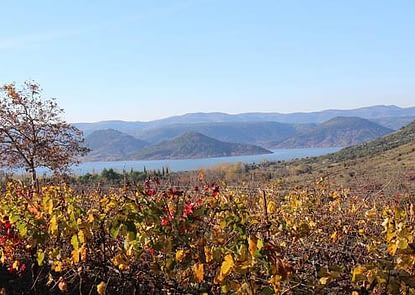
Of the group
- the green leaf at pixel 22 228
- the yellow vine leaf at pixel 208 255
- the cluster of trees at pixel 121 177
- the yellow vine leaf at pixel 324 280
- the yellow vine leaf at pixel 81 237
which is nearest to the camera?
the yellow vine leaf at pixel 324 280

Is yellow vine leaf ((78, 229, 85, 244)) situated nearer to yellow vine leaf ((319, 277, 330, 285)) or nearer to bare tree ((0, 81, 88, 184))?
yellow vine leaf ((319, 277, 330, 285))

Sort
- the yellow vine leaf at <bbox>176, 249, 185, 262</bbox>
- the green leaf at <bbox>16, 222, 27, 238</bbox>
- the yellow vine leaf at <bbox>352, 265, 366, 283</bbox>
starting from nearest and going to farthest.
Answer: the yellow vine leaf at <bbox>352, 265, 366, 283</bbox> → the yellow vine leaf at <bbox>176, 249, 185, 262</bbox> → the green leaf at <bbox>16, 222, 27, 238</bbox>

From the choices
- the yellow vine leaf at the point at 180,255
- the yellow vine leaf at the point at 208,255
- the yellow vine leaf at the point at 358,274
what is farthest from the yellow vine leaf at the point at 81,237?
the yellow vine leaf at the point at 358,274

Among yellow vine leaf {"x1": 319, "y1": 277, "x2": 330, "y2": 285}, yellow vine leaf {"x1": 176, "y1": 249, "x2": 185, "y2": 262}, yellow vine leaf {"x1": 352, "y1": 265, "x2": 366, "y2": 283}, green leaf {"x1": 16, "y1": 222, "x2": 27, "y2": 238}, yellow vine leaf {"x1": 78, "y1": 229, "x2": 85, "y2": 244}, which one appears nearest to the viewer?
yellow vine leaf {"x1": 352, "y1": 265, "x2": 366, "y2": 283}

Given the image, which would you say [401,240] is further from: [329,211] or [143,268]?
[329,211]

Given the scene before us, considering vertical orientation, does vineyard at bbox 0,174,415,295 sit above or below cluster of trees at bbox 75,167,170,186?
above

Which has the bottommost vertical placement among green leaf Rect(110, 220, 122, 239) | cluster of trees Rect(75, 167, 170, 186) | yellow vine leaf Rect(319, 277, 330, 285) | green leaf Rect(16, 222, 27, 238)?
cluster of trees Rect(75, 167, 170, 186)

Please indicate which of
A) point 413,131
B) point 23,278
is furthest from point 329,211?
point 413,131

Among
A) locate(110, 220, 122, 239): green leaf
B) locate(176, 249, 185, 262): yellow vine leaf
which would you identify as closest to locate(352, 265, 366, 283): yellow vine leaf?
locate(176, 249, 185, 262): yellow vine leaf

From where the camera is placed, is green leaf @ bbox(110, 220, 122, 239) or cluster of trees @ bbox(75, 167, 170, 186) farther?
cluster of trees @ bbox(75, 167, 170, 186)

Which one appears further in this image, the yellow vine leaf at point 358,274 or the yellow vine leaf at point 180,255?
the yellow vine leaf at point 180,255

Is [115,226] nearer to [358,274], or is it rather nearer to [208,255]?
[208,255]

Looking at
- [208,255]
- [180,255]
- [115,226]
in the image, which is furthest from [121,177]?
[208,255]

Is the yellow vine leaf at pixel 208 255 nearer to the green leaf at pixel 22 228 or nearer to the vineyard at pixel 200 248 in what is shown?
the vineyard at pixel 200 248
